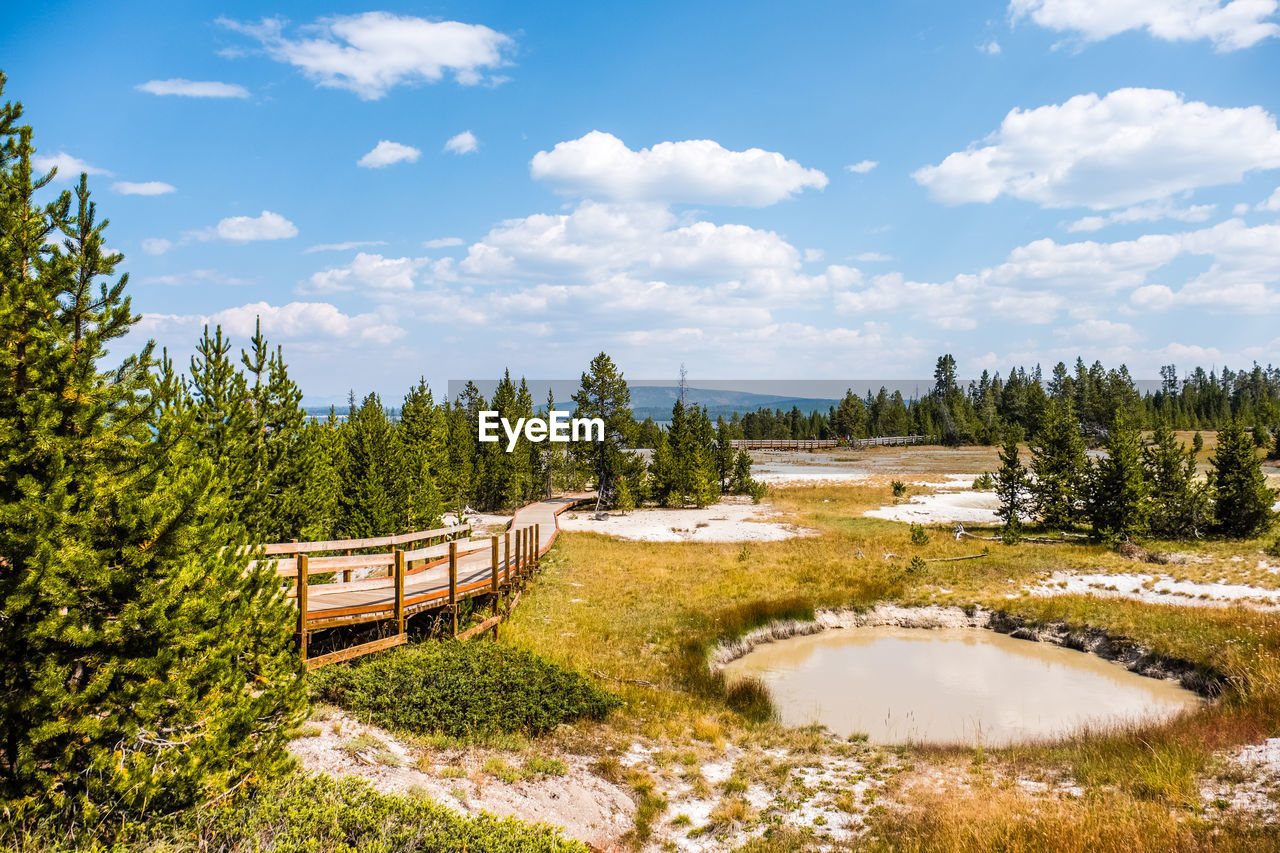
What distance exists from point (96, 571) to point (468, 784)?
5.44 m

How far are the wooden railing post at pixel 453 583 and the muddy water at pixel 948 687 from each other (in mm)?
7032

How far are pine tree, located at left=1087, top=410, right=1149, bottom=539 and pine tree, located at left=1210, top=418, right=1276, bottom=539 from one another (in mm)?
3187

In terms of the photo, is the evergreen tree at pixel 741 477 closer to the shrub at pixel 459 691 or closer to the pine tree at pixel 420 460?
the pine tree at pixel 420 460

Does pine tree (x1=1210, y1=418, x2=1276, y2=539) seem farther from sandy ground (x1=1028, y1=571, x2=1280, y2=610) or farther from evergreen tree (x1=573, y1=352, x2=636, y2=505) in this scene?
evergreen tree (x1=573, y1=352, x2=636, y2=505)

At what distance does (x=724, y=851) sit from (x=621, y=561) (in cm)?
2046

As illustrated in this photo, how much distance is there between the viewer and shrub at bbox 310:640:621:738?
10.1m

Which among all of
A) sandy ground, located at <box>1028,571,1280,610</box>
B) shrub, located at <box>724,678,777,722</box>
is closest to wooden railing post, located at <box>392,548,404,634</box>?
shrub, located at <box>724,678,777,722</box>

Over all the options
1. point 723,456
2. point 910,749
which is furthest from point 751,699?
point 723,456

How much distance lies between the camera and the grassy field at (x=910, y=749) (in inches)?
320

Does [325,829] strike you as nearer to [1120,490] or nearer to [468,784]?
[468,784]

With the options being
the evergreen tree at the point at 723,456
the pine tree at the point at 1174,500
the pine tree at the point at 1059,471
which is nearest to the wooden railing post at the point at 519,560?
the pine tree at the point at 1059,471

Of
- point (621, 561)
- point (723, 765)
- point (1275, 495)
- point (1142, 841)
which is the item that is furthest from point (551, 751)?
point (1275, 495)

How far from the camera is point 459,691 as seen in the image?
433 inches

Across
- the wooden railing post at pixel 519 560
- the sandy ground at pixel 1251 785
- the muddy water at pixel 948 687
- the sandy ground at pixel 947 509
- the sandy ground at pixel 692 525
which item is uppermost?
the wooden railing post at pixel 519 560
